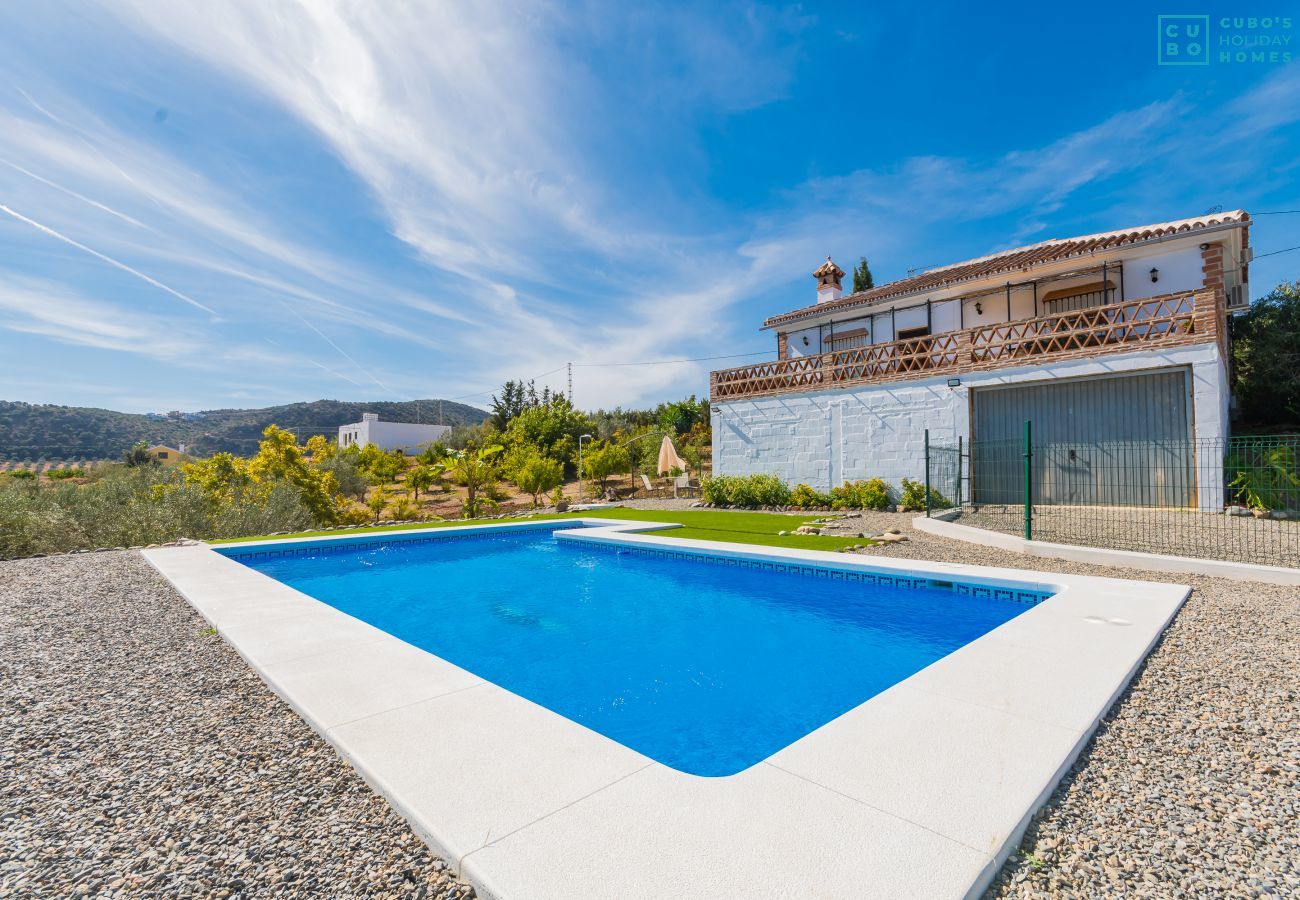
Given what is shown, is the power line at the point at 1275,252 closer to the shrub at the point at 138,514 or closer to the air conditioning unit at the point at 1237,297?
the air conditioning unit at the point at 1237,297

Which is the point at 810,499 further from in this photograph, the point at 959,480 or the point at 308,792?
the point at 308,792

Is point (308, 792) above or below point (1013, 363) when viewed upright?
below

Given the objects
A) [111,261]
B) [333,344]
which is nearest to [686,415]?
[333,344]

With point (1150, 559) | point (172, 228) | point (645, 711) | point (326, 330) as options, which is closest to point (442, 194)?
point (172, 228)

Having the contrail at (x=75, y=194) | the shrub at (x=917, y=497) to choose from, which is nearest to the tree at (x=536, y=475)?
the contrail at (x=75, y=194)

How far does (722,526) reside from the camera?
1266 centimetres

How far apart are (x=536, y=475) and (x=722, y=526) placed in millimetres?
10591

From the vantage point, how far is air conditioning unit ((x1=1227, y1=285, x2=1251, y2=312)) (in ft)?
49.6

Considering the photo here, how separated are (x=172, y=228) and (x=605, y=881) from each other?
14.7 metres

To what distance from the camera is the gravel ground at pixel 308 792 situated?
1.86m

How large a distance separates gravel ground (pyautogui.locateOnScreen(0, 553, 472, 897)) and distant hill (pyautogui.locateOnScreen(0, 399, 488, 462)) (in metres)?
51.4

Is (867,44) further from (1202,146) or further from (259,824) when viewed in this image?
(259,824)

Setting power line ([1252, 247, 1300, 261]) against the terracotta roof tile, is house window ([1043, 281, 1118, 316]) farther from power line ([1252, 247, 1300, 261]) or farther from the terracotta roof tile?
power line ([1252, 247, 1300, 261])

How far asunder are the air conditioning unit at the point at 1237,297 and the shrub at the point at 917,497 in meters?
10.3
